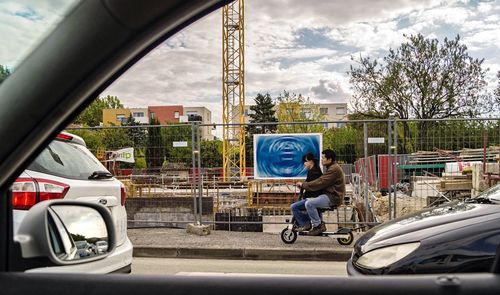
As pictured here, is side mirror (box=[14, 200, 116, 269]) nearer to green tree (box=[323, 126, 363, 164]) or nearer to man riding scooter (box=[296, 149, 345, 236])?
man riding scooter (box=[296, 149, 345, 236])

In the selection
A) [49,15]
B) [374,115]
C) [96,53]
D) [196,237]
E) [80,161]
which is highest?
[374,115]

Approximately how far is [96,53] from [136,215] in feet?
27.9

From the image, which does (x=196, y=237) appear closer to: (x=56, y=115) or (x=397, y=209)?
(x=397, y=209)

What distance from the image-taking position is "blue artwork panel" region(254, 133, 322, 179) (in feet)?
29.5

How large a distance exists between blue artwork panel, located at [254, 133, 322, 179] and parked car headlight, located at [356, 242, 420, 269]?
554 centimetres

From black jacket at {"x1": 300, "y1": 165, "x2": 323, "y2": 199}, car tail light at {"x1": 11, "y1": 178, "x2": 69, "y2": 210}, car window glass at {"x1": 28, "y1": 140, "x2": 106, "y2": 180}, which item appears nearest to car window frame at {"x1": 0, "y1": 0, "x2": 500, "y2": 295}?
car tail light at {"x1": 11, "y1": 178, "x2": 69, "y2": 210}

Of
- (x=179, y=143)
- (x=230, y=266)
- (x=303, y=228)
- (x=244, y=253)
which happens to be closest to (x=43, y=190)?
(x=230, y=266)

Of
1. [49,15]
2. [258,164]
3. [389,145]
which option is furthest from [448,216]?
[258,164]

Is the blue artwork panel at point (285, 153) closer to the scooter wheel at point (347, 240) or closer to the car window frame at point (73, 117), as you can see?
the scooter wheel at point (347, 240)

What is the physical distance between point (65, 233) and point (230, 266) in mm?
4846

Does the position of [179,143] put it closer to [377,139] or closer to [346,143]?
[346,143]

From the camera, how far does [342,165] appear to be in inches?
357

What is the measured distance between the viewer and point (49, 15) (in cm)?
110

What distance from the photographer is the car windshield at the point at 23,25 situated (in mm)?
1097
